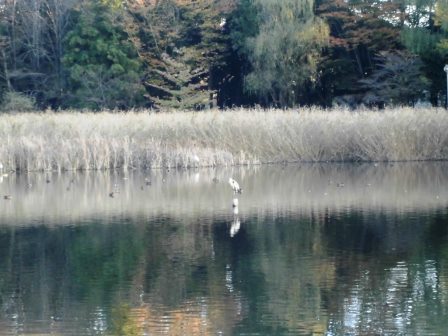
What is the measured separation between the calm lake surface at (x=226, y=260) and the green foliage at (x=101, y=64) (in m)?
21.0

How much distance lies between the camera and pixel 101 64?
4016cm

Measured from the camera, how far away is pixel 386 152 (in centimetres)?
2539

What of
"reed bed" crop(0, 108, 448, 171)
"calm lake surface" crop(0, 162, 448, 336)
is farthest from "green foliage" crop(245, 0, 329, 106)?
"calm lake surface" crop(0, 162, 448, 336)

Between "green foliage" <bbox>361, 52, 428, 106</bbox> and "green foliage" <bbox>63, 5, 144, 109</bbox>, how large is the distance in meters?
9.81

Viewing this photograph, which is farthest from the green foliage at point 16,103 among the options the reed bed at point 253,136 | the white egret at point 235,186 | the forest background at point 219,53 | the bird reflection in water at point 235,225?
the bird reflection in water at point 235,225

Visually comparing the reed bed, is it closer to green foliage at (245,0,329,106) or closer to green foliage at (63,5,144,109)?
green foliage at (245,0,329,106)

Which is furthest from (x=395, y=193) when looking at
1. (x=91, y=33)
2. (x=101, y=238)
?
(x=91, y=33)

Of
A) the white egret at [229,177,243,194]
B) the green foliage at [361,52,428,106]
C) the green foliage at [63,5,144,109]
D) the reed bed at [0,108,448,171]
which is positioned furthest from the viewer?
the green foliage at [63,5,144,109]

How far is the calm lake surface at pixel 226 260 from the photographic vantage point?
25.1 ft

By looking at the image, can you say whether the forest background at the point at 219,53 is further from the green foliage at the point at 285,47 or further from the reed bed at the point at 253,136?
the reed bed at the point at 253,136

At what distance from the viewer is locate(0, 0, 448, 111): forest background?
36.9 m

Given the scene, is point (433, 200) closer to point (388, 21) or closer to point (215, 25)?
point (388, 21)

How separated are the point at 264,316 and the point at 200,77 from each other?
35.2 metres

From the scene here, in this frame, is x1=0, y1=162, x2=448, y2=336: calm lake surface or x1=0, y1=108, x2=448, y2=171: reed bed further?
x1=0, y1=108, x2=448, y2=171: reed bed
